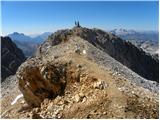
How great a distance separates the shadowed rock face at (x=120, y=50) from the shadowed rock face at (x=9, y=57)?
139 ft

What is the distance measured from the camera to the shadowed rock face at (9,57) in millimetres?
118756

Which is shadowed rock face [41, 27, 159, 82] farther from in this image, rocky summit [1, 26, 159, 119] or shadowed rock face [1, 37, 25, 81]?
shadowed rock face [1, 37, 25, 81]

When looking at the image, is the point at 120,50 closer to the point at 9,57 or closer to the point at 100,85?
the point at 100,85

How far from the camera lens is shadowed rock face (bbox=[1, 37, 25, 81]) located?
118756 millimetres

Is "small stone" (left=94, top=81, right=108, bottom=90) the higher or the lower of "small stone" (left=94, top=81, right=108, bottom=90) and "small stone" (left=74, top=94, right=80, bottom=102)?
the higher

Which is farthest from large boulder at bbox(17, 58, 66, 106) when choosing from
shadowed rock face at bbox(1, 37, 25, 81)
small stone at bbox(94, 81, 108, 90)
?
shadowed rock face at bbox(1, 37, 25, 81)

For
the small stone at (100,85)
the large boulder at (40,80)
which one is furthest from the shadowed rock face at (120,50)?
the small stone at (100,85)

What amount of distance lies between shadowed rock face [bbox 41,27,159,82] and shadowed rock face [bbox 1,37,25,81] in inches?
1664

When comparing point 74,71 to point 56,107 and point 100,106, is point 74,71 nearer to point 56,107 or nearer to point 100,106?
point 56,107

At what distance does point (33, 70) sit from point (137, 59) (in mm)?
57760

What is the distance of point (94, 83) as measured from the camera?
73.7 feet

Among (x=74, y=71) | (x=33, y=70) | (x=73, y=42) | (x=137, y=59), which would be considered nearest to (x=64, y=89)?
(x=74, y=71)

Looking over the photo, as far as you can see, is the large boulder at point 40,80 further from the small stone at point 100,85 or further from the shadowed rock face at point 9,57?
the shadowed rock face at point 9,57

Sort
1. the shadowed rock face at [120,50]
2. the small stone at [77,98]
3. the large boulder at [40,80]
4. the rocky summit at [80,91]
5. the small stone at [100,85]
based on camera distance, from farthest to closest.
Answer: the shadowed rock face at [120,50] → the large boulder at [40,80] → the small stone at [100,85] → the small stone at [77,98] → the rocky summit at [80,91]
